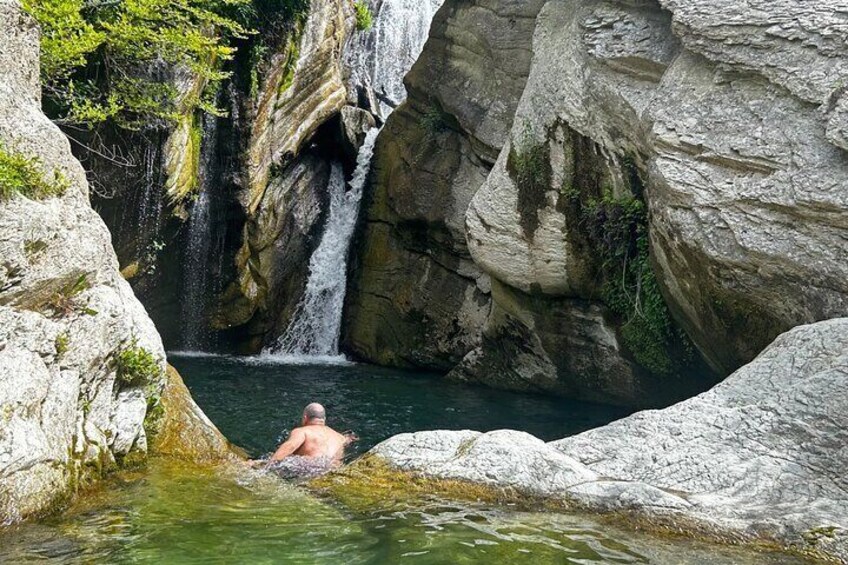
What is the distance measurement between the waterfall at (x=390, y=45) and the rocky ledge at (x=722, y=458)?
19752mm

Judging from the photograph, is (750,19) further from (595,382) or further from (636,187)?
(595,382)

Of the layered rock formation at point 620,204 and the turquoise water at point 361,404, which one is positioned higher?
the layered rock formation at point 620,204

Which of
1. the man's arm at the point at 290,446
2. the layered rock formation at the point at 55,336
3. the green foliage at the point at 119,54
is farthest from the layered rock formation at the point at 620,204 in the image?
the layered rock formation at the point at 55,336

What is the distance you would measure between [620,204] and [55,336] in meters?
9.31

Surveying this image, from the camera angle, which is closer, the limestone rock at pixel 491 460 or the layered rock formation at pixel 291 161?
the limestone rock at pixel 491 460

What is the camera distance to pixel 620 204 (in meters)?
13.4

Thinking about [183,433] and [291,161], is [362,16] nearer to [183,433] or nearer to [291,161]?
[291,161]

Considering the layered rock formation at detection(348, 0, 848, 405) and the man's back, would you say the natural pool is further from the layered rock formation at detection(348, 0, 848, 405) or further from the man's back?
the layered rock formation at detection(348, 0, 848, 405)

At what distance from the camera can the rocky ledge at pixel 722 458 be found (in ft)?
21.5

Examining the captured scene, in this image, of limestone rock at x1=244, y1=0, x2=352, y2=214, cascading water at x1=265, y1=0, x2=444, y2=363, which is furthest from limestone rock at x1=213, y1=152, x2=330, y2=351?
limestone rock at x1=244, y1=0, x2=352, y2=214

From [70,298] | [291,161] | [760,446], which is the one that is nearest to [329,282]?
[291,161]

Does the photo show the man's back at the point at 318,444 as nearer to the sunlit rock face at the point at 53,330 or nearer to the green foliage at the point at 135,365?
the sunlit rock face at the point at 53,330

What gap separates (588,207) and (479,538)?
28.2 ft

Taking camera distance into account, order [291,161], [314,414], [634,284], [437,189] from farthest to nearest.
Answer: [291,161] < [437,189] < [634,284] < [314,414]
